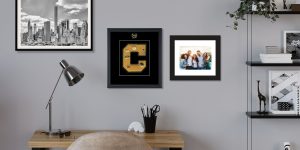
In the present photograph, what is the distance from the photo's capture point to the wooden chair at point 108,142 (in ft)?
10.7

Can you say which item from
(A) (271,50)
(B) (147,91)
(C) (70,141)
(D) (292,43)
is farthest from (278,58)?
(C) (70,141)

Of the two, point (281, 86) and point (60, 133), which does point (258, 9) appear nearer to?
point (281, 86)

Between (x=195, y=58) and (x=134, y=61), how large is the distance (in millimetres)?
495

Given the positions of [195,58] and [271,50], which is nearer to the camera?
[271,50]

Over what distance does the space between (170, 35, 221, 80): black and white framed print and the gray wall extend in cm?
5

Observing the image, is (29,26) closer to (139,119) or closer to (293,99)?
(139,119)

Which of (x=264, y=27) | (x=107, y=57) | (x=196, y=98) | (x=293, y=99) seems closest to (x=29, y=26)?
(x=107, y=57)

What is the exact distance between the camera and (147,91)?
4.62m

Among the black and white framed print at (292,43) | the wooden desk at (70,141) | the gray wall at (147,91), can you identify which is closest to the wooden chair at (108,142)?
the wooden desk at (70,141)

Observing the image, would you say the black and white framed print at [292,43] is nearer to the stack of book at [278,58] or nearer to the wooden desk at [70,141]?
the stack of book at [278,58]

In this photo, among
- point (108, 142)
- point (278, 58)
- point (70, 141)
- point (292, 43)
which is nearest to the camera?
point (108, 142)

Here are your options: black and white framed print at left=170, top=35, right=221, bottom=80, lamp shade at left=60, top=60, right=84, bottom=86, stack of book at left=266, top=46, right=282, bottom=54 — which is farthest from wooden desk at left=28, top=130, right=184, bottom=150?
stack of book at left=266, top=46, right=282, bottom=54

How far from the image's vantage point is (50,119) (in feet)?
14.8

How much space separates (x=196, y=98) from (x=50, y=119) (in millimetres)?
1184
